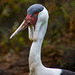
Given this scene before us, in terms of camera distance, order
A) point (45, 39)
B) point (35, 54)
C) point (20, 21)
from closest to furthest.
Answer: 1. point (35, 54)
2. point (45, 39)
3. point (20, 21)

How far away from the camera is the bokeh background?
6.87 meters

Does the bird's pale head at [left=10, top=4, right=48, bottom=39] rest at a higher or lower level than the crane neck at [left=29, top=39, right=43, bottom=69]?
higher

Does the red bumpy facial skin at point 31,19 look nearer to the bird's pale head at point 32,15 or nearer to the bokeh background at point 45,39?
the bird's pale head at point 32,15

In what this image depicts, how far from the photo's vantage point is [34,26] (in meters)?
3.82

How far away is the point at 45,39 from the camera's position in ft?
23.7

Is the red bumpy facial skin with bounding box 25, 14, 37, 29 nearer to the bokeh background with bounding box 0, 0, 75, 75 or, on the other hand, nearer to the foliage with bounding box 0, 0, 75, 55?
the bokeh background with bounding box 0, 0, 75, 75

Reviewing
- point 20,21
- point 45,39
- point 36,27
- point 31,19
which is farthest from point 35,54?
point 20,21

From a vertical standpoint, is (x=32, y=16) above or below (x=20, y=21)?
above

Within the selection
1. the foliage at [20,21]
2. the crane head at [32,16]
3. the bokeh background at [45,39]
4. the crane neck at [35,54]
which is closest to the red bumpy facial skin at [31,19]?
the crane head at [32,16]

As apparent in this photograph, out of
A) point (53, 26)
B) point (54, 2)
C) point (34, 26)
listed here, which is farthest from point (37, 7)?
point (53, 26)

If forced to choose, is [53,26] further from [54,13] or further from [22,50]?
[22,50]

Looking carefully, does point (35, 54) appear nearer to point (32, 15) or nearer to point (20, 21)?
point (32, 15)

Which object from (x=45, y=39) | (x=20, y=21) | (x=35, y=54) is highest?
(x=20, y=21)

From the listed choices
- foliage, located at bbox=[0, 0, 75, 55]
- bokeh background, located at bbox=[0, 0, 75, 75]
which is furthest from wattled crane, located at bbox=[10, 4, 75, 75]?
foliage, located at bbox=[0, 0, 75, 55]
